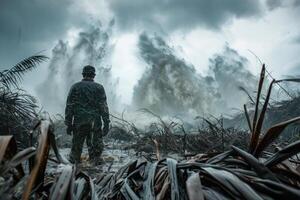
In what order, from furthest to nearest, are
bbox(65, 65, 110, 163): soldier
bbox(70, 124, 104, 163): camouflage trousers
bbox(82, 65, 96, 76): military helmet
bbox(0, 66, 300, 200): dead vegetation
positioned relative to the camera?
bbox(82, 65, 96, 76): military helmet, bbox(65, 65, 110, 163): soldier, bbox(70, 124, 104, 163): camouflage trousers, bbox(0, 66, 300, 200): dead vegetation

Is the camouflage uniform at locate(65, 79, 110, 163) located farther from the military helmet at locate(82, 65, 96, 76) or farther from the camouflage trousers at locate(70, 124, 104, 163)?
the military helmet at locate(82, 65, 96, 76)

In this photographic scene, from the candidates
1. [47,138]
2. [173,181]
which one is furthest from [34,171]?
[173,181]

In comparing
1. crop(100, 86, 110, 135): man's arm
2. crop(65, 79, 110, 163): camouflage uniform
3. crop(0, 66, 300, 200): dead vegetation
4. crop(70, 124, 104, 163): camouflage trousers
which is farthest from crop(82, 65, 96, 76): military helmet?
crop(0, 66, 300, 200): dead vegetation

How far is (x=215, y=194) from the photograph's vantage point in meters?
0.87

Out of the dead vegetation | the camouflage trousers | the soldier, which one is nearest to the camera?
the dead vegetation

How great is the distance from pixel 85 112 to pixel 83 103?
0.19 m

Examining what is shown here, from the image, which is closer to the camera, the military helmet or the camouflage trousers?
the camouflage trousers

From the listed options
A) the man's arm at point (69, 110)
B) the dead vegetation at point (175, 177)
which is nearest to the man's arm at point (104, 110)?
the man's arm at point (69, 110)

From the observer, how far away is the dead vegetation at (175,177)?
768mm

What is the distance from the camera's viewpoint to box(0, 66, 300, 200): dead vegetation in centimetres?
77

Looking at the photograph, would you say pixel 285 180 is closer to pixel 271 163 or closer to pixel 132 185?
pixel 271 163

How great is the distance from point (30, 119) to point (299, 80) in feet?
21.1

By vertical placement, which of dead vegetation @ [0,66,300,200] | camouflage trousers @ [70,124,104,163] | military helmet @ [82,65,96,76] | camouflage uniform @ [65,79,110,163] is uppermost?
military helmet @ [82,65,96,76]

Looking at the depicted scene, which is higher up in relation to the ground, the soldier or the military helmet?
the military helmet
